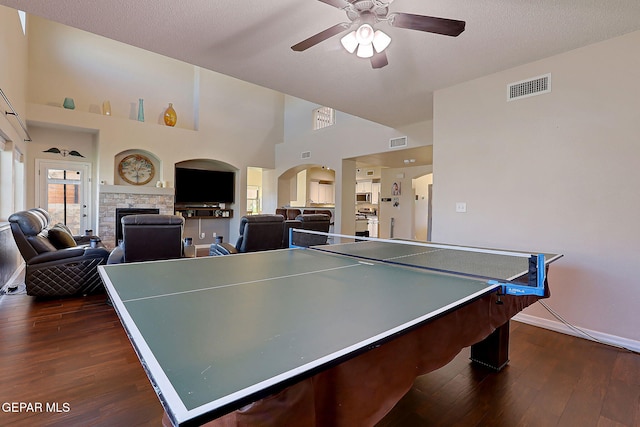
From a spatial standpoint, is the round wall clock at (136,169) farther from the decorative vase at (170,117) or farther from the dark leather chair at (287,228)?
the dark leather chair at (287,228)

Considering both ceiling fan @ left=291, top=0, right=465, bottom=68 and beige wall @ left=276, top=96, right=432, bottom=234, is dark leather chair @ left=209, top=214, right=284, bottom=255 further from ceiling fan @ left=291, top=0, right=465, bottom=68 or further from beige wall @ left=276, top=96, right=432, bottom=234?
beige wall @ left=276, top=96, right=432, bottom=234

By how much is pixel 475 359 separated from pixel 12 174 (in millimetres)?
6308

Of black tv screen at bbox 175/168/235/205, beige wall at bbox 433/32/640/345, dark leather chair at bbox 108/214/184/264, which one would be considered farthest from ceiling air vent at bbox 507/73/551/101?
black tv screen at bbox 175/168/235/205

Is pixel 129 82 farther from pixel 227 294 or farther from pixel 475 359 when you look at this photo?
pixel 475 359

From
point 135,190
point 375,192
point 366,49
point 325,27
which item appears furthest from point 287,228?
point 375,192

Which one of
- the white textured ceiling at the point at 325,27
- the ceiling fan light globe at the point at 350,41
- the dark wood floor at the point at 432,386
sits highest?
the white textured ceiling at the point at 325,27

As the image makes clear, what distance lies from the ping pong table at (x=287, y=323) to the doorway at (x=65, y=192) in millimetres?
6604

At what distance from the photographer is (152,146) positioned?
22.8 ft

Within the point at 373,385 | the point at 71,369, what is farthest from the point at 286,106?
the point at 373,385

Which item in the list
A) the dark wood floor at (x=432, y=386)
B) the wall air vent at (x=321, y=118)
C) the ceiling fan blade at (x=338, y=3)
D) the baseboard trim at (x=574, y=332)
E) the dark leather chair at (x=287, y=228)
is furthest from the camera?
the wall air vent at (x=321, y=118)

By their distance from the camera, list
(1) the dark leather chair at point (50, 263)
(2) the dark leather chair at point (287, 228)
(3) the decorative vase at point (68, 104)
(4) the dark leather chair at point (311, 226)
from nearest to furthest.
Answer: (1) the dark leather chair at point (50, 263) < (2) the dark leather chair at point (287, 228) < (4) the dark leather chair at point (311, 226) < (3) the decorative vase at point (68, 104)

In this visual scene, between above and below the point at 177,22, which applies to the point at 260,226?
below

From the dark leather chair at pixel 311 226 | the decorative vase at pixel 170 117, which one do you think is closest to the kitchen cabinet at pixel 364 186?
the dark leather chair at pixel 311 226

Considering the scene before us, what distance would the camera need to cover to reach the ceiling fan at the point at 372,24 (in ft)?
6.07
